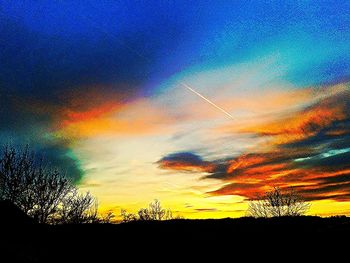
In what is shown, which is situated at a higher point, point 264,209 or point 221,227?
point 264,209

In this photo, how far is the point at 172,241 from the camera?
11.5m

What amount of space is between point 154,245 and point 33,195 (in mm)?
26810

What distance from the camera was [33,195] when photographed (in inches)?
1350

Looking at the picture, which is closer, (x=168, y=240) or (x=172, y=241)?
(x=172, y=241)

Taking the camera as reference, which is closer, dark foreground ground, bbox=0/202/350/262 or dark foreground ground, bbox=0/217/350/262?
dark foreground ground, bbox=0/202/350/262

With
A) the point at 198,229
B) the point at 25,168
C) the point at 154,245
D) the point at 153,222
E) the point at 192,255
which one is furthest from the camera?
the point at 25,168

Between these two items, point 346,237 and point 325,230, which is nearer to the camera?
point 346,237

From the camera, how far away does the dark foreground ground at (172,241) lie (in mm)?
10141

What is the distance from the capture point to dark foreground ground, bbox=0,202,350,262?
33.3 feet

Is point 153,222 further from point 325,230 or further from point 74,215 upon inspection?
point 74,215

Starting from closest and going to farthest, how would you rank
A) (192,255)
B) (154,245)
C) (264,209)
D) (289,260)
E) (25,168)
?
(289,260) < (192,255) < (154,245) < (25,168) < (264,209)

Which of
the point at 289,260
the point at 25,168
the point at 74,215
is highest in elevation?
the point at 25,168

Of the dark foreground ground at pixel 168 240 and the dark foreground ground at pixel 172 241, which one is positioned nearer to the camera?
the dark foreground ground at pixel 172 241

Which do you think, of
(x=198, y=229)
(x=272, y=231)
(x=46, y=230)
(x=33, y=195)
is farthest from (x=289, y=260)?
(x=33, y=195)
